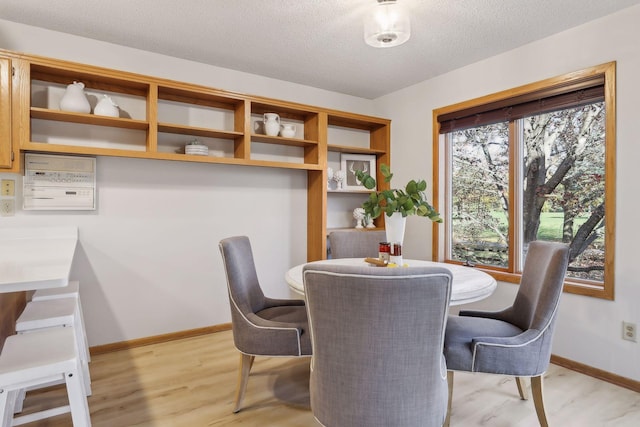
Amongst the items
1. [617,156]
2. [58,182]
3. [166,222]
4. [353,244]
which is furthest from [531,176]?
[58,182]

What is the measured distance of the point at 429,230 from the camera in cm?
348

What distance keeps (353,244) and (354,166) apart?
122 centimetres

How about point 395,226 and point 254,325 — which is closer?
point 254,325

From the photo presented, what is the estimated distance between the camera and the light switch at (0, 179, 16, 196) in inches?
95.0

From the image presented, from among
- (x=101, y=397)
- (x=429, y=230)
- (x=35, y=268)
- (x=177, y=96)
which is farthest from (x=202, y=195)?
(x=429, y=230)

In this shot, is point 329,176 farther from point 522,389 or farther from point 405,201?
point 522,389

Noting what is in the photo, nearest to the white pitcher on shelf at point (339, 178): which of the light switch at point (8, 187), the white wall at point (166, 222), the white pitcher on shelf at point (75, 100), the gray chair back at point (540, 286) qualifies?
the white wall at point (166, 222)

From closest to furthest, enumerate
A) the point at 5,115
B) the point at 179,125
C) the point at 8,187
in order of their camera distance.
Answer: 1. the point at 5,115
2. the point at 8,187
3. the point at 179,125

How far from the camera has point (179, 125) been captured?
280 centimetres

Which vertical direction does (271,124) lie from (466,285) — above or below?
above

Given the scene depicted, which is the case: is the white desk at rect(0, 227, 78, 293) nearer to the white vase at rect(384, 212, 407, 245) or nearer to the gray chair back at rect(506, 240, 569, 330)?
the white vase at rect(384, 212, 407, 245)

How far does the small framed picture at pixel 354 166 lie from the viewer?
3.83 m

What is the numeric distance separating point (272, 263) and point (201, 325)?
83cm

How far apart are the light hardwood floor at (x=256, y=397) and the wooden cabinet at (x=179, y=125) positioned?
1.42m
